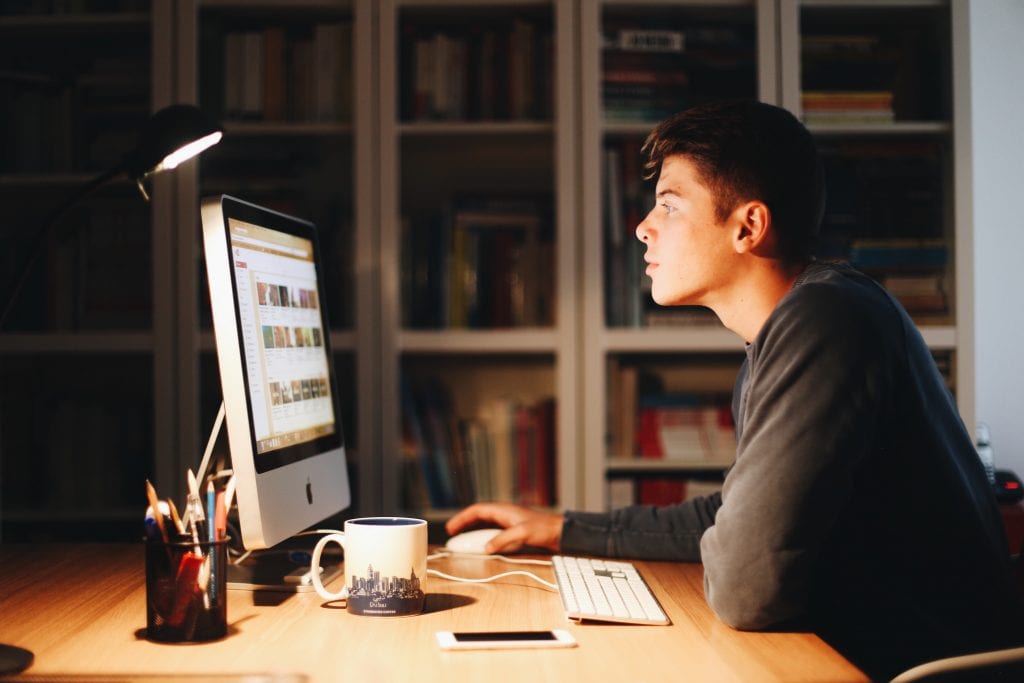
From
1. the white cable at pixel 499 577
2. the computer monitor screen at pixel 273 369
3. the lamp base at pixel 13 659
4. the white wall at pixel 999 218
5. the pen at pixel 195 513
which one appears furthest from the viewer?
the white wall at pixel 999 218

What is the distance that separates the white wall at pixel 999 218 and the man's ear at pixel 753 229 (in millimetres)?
1531

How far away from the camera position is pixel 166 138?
1330 millimetres

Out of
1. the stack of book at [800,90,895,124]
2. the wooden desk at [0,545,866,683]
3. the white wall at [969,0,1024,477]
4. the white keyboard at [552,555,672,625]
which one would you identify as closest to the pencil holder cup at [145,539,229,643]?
the wooden desk at [0,545,866,683]

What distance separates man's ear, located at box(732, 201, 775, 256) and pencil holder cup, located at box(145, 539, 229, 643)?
83 centimetres

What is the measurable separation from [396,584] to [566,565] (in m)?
0.34

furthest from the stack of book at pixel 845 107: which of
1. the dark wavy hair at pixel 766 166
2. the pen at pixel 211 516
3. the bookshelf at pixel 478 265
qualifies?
the pen at pixel 211 516

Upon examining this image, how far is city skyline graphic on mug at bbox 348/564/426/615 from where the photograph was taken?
112 centimetres

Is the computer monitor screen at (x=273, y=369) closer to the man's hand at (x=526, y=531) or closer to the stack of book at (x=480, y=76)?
the man's hand at (x=526, y=531)

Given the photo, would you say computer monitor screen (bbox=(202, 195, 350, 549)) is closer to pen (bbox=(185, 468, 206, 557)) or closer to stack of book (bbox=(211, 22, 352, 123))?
pen (bbox=(185, 468, 206, 557))

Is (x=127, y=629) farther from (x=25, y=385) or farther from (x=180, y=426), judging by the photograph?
(x=25, y=385)

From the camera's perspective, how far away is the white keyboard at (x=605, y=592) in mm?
1101

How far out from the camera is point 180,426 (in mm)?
2426

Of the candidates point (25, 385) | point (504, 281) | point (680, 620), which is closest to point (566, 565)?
point (680, 620)

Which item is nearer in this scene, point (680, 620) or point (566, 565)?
point (680, 620)
